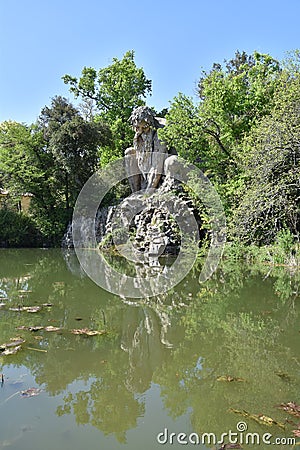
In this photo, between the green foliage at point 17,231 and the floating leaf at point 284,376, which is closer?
the floating leaf at point 284,376

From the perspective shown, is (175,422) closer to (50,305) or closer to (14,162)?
(50,305)

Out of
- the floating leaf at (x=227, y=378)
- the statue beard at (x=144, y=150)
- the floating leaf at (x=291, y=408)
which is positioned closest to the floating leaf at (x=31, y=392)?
the floating leaf at (x=227, y=378)

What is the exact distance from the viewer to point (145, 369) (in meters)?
3.18

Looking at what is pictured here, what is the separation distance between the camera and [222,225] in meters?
11.3

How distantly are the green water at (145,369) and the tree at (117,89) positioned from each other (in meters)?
14.4

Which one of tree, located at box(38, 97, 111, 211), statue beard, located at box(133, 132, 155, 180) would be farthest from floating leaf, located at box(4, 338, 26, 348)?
tree, located at box(38, 97, 111, 211)

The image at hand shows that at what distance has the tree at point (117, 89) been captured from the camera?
19.0 meters

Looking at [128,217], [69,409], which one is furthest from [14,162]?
[69,409]

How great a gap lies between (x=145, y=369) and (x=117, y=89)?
1777 centimetres

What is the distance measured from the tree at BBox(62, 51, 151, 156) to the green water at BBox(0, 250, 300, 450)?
1443 cm

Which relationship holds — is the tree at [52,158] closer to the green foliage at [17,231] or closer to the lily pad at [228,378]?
the green foliage at [17,231]

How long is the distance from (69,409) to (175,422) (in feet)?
2.30

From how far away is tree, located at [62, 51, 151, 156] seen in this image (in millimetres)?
19000

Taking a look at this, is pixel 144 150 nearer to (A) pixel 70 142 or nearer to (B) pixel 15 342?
(A) pixel 70 142
